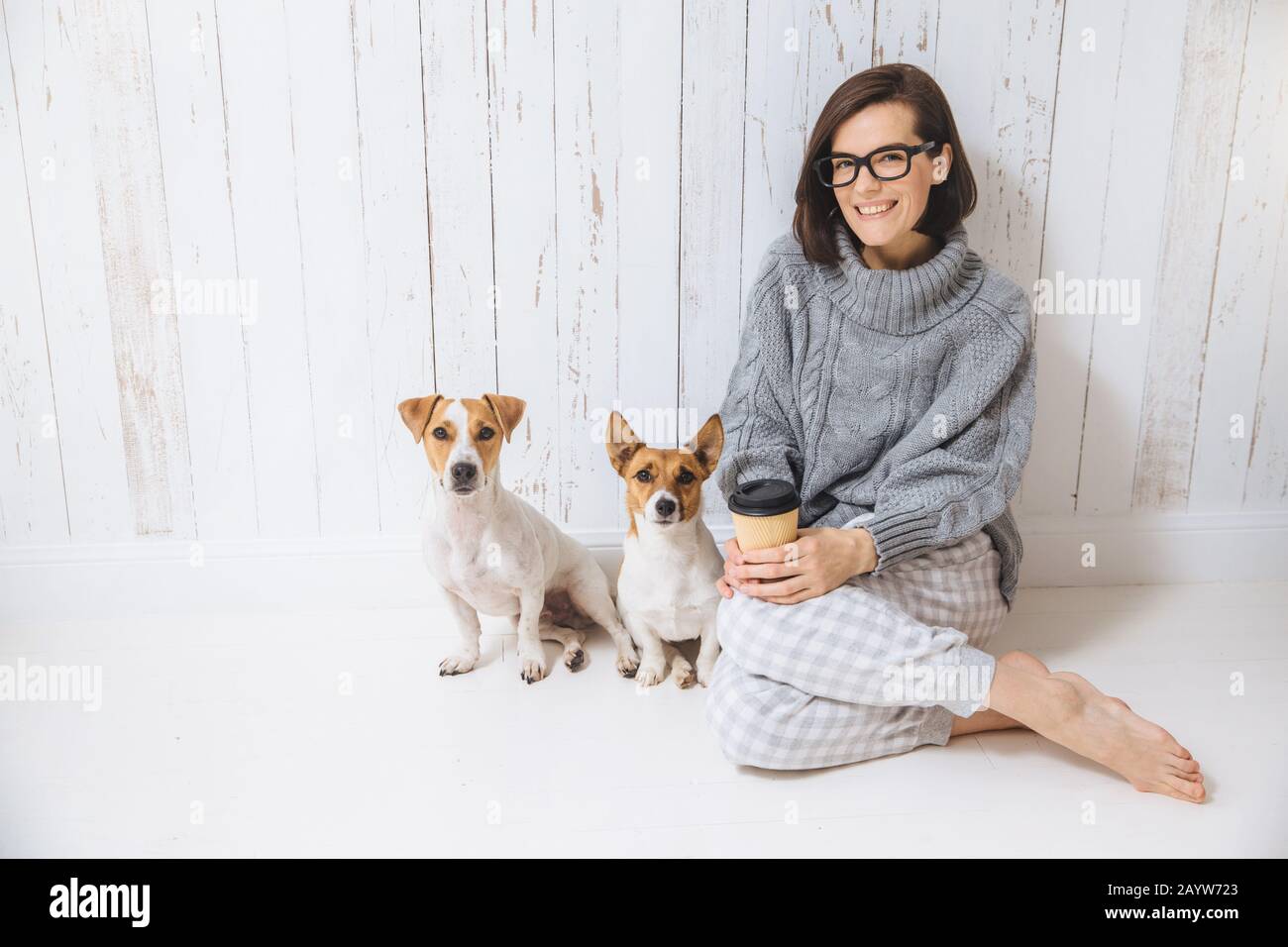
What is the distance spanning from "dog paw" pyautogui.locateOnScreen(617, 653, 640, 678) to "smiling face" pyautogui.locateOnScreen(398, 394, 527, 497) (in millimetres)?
434

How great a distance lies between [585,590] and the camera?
1.92m

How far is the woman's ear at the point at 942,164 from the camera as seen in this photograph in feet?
5.30

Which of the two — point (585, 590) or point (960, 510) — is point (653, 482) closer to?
point (585, 590)

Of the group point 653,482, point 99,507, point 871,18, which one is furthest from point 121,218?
point 871,18

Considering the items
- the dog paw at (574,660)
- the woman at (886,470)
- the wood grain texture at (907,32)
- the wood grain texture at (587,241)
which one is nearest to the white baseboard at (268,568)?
the wood grain texture at (587,241)

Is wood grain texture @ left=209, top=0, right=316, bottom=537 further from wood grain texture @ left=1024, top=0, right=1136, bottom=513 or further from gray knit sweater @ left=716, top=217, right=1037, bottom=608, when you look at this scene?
wood grain texture @ left=1024, top=0, right=1136, bottom=513

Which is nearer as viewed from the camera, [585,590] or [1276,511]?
[585,590]

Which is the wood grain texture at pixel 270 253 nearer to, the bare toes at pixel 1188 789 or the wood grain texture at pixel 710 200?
the wood grain texture at pixel 710 200

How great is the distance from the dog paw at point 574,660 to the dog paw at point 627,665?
0.08 meters

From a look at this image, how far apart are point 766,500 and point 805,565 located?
0.12 m

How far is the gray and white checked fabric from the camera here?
1.41 meters

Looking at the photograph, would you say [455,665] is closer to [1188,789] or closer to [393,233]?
[393,233]

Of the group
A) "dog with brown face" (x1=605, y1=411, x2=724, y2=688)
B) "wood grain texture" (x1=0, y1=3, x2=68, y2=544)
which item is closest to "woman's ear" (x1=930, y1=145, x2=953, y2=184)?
"dog with brown face" (x1=605, y1=411, x2=724, y2=688)

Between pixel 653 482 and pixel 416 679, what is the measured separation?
23.9 inches
